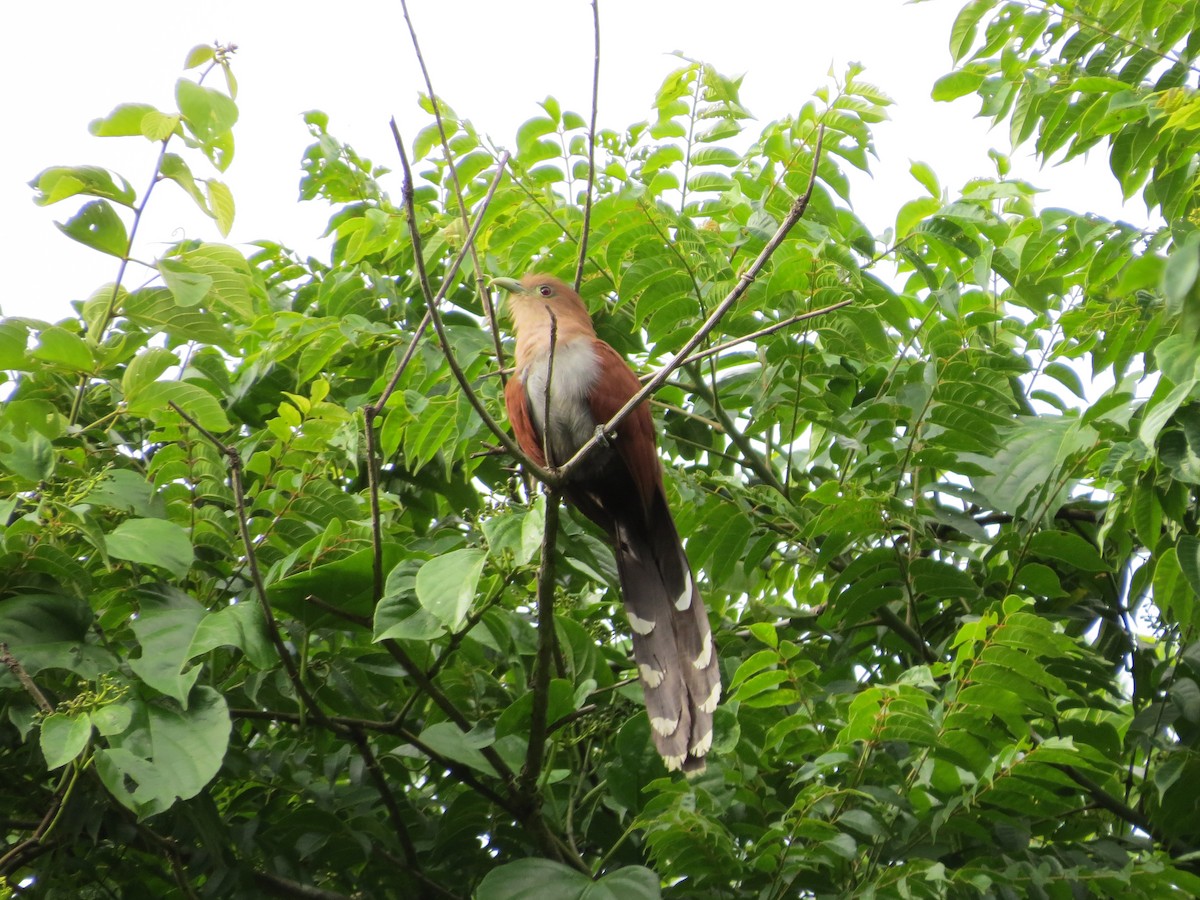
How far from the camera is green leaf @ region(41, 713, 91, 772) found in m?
2.05

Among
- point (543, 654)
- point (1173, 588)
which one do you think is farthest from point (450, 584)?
point (1173, 588)

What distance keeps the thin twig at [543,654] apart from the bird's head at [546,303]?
115 cm

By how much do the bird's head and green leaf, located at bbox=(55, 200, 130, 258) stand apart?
1102mm

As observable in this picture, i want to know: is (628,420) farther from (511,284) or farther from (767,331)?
(767,331)

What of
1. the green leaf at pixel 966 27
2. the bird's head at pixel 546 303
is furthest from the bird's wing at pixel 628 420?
the green leaf at pixel 966 27

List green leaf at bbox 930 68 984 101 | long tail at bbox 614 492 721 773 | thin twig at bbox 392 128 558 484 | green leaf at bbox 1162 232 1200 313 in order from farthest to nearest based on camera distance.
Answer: green leaf at bbox 930 68 984 101
long tail at bbox 614 492 721 773
thin twig at bbox 392 128 558 484
green leaf at bbox 1162 232 1200 313

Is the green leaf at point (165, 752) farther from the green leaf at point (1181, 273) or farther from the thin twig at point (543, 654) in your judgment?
the green leaf at point (1181, 273)

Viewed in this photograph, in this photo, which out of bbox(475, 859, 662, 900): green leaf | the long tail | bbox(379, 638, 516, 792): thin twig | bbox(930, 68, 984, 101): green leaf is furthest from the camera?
bbox(930, 68, 984, 101): green leaf

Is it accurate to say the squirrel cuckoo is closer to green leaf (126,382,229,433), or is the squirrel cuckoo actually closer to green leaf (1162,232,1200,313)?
green leaf (126,382,229,433)

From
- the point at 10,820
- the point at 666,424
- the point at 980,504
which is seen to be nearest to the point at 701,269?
the point at 666,424

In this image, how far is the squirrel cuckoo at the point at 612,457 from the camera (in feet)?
10.4

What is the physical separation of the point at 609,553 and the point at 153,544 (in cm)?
148

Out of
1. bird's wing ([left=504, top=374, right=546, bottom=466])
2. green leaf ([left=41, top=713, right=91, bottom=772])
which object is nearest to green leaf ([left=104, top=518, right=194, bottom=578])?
green leaf ([left=41, top=713, right=91, bottom=772])

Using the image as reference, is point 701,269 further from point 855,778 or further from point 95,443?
point 95,443
